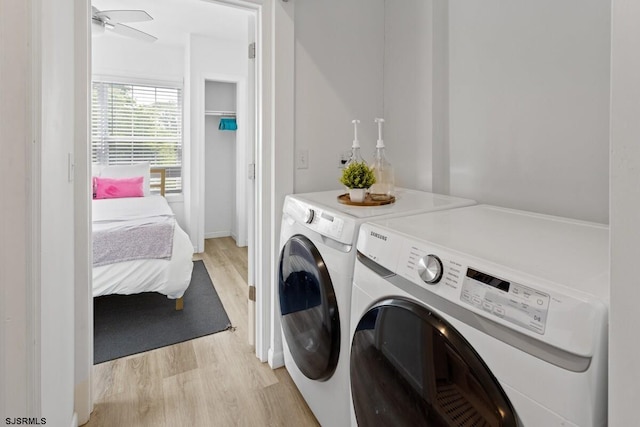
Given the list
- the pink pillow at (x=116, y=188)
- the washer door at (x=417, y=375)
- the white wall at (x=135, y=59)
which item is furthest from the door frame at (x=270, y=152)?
the white wall at (x=135, y=59)

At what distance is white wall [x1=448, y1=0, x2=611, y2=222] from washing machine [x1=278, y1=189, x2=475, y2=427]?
0.83 ft

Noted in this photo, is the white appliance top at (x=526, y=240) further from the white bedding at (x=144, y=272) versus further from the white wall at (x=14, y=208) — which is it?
the white bedding at (x=144, y=272)

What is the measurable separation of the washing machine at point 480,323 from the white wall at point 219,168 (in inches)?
158

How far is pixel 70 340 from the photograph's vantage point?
1.40m

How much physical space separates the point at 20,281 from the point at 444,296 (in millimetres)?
1010

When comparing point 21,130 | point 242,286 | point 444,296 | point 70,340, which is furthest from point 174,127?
point 444,296

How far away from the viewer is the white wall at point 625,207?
0.45 metres

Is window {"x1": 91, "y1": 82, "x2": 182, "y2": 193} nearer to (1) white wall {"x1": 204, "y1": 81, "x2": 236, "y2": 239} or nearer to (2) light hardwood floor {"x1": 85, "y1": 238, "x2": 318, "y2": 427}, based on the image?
(1) white wall {"x1": 204, "y1": 81, "x2": 236, "y2": 239}

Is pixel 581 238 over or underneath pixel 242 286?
over

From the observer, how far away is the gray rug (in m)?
2.16

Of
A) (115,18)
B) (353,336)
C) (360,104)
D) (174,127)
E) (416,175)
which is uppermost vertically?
(115,18)

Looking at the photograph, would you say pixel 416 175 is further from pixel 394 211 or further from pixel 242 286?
pixel 242 286

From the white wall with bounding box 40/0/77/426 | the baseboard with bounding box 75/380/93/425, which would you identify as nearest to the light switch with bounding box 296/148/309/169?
the white wall with bounding box 40/0/77/426

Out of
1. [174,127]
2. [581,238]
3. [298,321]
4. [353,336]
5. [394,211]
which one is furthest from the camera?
[174,127]
